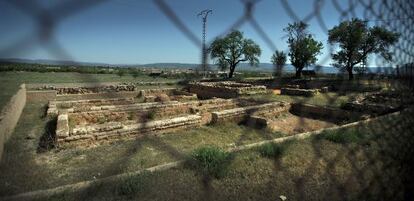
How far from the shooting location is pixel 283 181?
4.84 meters

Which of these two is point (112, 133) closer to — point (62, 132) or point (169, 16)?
point (62, 132)

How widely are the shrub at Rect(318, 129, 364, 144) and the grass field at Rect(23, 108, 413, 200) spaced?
3.53 ft

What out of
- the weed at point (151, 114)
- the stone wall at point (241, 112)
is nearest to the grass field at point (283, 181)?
the stone wall at point (241, 112)

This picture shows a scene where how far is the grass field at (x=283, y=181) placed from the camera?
3.48 metres

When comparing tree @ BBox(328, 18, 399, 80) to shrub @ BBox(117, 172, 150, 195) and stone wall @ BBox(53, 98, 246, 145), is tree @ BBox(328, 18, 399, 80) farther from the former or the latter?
stone wall @ BBox(53, 98, 246, 145)

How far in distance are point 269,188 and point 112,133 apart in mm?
4414

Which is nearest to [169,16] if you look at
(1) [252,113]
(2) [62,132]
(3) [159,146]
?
(3) [159,146]

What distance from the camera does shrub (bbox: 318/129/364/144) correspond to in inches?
277

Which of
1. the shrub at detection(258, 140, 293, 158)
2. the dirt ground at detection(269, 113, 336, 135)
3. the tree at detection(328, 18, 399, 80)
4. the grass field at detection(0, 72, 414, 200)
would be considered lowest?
the dirt ground at detection(269, 113, 336, 135)

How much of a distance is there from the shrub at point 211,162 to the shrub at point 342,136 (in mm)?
2777

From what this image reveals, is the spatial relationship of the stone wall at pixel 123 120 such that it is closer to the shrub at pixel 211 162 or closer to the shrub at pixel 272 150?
the shrub at pixel 211 162

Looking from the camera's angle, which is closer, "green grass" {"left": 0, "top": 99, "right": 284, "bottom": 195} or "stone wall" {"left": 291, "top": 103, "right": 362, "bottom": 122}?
"green grass" {"left": 0, "top": 99, "right": 284, "bottom": 195}

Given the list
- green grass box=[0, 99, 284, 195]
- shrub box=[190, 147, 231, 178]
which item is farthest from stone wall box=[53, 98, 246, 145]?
shrub box=[190, 147, 231, 178]

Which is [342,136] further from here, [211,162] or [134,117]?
[134,117]
